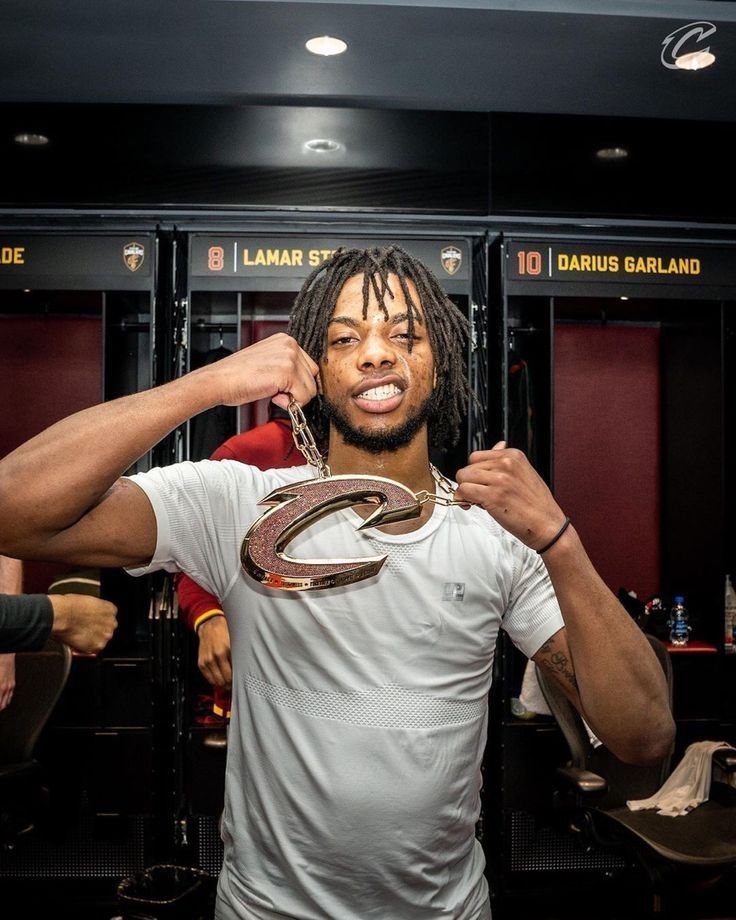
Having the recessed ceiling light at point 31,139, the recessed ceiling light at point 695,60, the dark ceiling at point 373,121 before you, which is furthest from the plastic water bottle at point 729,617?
the recessed ceiling light at point 31,139

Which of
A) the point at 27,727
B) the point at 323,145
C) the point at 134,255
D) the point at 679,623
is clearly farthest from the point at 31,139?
the point at 679,623

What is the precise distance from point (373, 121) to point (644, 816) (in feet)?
9.01

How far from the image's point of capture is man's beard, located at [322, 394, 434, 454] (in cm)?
122

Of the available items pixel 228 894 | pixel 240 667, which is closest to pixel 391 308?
pixel 240 667

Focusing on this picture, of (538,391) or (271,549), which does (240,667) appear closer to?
(271,549)

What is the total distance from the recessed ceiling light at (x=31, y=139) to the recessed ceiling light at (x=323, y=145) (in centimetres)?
101

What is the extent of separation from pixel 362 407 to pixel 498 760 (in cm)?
236

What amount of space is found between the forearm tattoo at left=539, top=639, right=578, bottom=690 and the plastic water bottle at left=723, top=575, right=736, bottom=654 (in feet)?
7.90

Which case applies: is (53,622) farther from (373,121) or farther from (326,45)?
(373,121)

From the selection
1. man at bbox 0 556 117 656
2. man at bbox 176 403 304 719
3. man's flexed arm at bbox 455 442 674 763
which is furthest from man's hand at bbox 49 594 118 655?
man's flexed arm at bbox 455 442 674 763

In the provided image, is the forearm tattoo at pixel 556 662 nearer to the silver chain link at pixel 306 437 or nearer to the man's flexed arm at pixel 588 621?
the man's flexed arm at pixel 588 621

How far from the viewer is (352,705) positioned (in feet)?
3.65

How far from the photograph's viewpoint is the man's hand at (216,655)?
1.97 meters

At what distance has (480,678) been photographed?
1.20m
